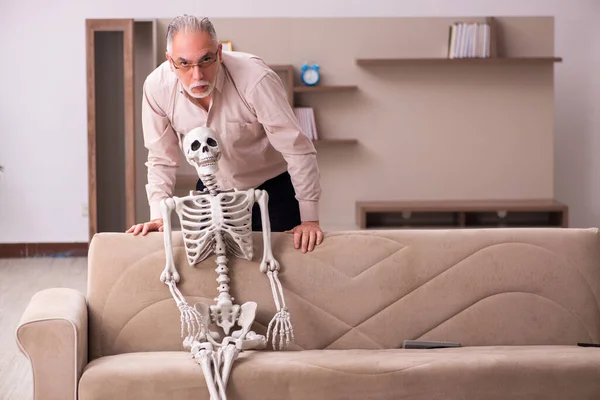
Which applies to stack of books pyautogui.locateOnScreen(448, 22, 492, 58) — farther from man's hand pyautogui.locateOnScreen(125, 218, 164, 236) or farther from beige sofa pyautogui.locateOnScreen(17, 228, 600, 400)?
man's hand pyautogui.locateOnScreen(125, 218, 164, 236)

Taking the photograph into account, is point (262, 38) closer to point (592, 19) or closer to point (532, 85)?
point (532, 85)

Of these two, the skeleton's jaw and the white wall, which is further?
the white wall

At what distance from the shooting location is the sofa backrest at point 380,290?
9.69ft

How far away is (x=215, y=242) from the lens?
292 cm

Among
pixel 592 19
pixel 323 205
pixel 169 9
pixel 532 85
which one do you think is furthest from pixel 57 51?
pixel 592 19

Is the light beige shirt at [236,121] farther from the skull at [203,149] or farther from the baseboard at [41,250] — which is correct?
the baseboard at [41,250]

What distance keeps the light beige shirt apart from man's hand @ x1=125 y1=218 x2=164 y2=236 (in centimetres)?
Result: 6

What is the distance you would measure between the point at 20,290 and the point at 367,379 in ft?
11.9

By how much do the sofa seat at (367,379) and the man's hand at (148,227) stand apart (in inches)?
21.9

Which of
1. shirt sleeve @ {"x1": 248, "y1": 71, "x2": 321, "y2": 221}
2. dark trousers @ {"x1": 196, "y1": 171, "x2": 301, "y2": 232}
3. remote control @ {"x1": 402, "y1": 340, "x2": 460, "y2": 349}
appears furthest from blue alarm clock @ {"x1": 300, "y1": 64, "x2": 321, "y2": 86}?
remote control @ {"x1": 402, "y1": 340, "x2": 460, "y2": 349}

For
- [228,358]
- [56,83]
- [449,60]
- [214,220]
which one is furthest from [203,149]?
[56,83]

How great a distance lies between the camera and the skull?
2842mm

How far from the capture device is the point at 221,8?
6.87 meters

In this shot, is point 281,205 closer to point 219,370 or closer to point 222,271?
point 222,271
